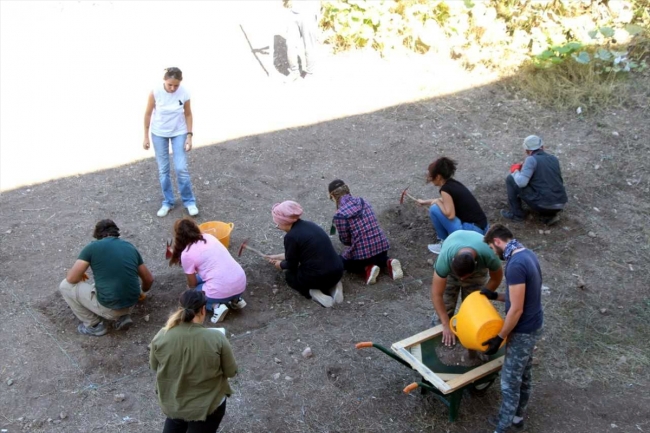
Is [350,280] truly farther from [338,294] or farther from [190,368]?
[190,368]

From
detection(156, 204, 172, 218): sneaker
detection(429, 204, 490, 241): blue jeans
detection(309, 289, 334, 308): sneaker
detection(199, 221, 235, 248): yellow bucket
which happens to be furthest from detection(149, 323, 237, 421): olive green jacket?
detection(156, 204, 172, 218): sneaker

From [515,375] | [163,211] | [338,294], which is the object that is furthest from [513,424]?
[163,211]

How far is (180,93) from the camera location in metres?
6.47

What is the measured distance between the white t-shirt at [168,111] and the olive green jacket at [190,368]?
129 inches

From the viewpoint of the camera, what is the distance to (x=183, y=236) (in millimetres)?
5211

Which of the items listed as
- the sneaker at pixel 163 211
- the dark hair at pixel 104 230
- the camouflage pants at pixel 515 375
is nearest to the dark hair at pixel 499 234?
the camouflage pants at pixel 515 375

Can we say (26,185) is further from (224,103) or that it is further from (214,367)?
(214,367)

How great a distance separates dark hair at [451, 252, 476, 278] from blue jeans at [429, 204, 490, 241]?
1.86 meters

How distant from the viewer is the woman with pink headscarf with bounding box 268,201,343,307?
217 inches

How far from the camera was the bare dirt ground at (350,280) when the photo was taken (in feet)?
15.3

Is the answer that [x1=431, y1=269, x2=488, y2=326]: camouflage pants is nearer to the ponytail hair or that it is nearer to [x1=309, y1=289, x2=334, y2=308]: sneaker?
[x1=309, y1=289, x2=334, y2=308]: sneaker

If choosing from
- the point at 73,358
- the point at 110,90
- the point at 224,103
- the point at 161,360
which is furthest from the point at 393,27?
the point at 161,360

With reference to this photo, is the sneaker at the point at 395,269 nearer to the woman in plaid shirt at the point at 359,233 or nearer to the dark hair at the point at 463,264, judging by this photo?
the woman in plaid shirt at the point at 359,233

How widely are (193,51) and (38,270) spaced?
5.44 meters
